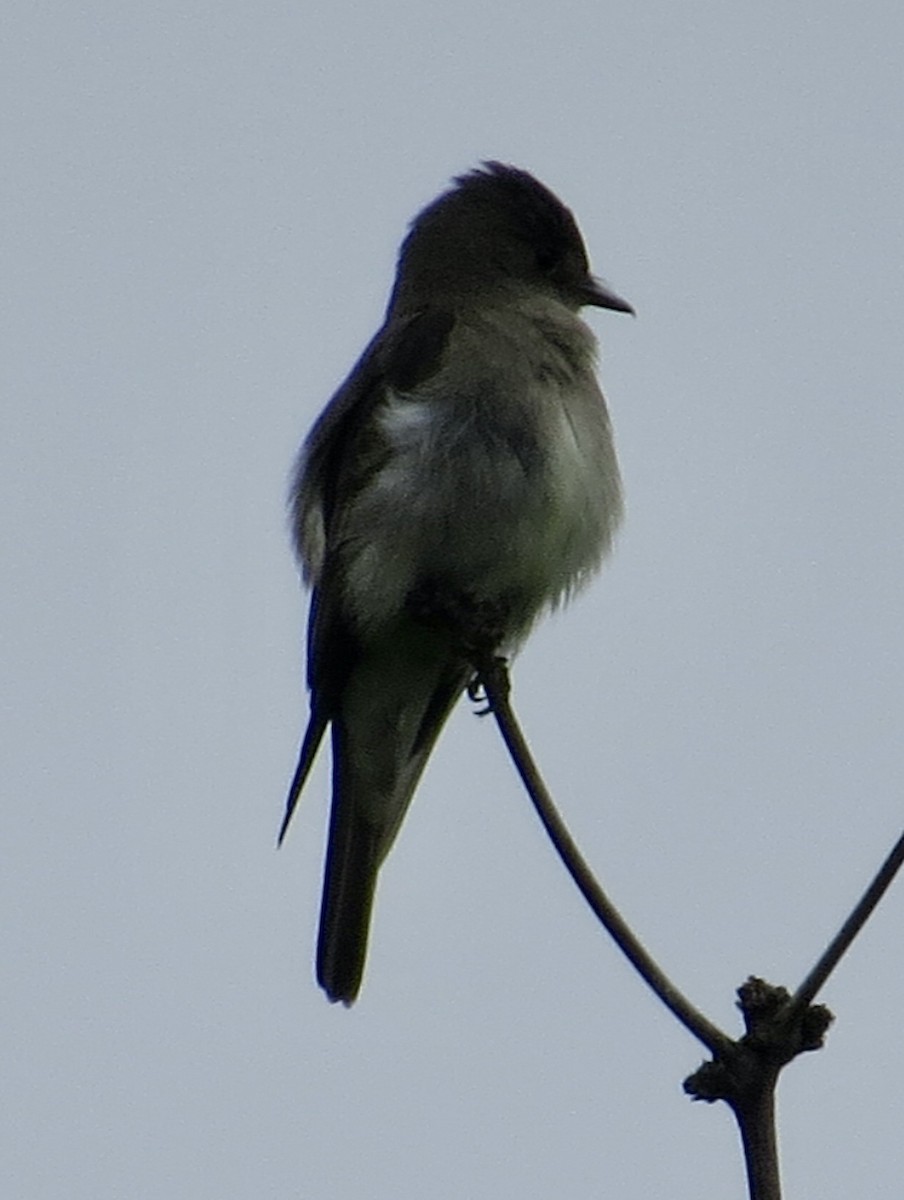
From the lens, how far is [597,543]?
675 centimetres

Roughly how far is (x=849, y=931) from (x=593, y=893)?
49 cm

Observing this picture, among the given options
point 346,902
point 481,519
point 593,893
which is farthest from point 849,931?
point 346,902

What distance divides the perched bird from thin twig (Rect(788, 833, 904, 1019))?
2.94 meters

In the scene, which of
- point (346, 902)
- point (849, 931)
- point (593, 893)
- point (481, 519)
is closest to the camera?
point (849, 931)

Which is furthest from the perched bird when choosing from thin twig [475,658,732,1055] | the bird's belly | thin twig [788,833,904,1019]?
thin twig [788,833,904,1019]

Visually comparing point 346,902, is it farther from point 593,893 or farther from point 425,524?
point 593,893

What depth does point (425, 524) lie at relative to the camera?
657cm

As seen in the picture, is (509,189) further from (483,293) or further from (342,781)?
(342,781)

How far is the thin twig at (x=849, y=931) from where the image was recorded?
294 centimetres

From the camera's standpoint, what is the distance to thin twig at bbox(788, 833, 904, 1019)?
9.64ft

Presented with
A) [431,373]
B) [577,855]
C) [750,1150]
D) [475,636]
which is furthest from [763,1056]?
[431,373]

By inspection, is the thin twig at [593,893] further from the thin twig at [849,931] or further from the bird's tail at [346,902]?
the bird's tail at [346,902]

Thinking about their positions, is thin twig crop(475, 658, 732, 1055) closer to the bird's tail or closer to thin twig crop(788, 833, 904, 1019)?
thin twig crop(788, 833, 904, 1019)

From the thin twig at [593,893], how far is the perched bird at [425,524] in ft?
6.29
